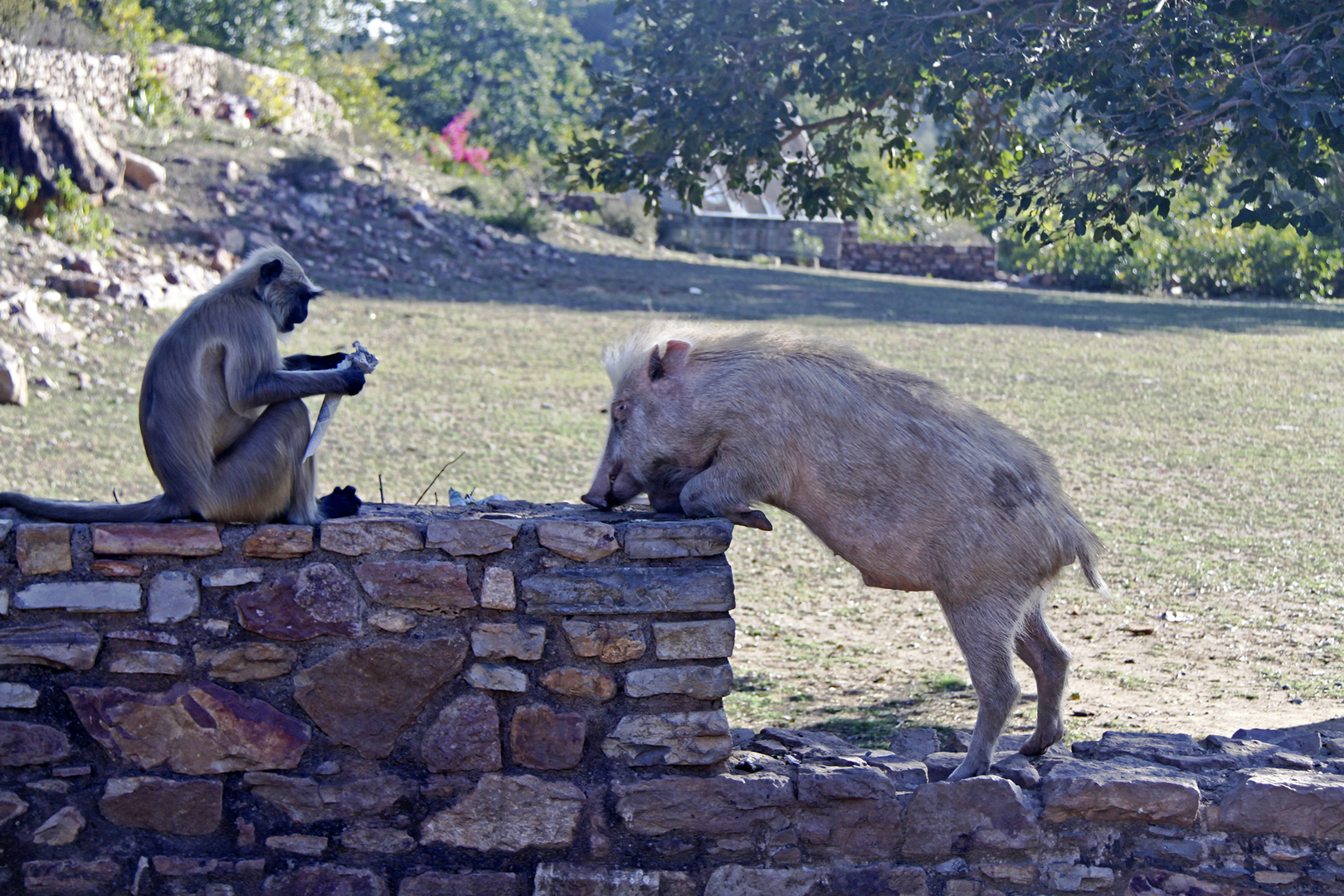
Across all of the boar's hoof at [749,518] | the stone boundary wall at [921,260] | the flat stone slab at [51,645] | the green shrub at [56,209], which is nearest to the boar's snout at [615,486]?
the boar's hoof at [749,518]

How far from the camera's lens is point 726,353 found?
4.11 meters

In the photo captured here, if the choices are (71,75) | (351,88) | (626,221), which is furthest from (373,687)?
(351,88)

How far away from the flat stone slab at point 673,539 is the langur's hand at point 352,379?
0.92 meters

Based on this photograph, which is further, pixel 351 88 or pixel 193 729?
pixel 351 88

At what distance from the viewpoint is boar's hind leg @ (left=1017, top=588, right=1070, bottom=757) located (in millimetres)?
4055

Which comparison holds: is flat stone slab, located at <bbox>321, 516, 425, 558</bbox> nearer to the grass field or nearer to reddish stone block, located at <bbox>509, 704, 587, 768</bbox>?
reddish stone block, located at <bbox>509, 704, 587, 768</bbox>

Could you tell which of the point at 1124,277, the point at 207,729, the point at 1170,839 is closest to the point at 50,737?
the point at 207,729

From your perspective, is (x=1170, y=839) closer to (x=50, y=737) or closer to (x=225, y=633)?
(x=225, y=633)

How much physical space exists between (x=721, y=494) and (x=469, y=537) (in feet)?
2.60

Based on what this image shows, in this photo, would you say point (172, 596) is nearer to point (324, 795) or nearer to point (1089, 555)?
point (324, 795)

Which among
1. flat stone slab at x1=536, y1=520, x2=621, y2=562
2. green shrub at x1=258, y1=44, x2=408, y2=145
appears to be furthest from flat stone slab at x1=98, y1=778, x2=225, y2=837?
green shrub at x1=258, y1=44, x2=408, y2=145

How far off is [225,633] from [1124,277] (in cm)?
2536

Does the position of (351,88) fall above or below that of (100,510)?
above

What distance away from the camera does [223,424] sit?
367 centimetres
